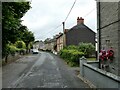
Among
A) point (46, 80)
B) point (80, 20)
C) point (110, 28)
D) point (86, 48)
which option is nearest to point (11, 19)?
point (46, 80)

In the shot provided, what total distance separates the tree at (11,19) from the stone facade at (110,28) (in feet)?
31.7

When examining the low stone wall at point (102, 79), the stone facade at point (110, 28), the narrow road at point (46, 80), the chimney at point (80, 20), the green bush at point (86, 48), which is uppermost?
the chimney at point (80, 20)

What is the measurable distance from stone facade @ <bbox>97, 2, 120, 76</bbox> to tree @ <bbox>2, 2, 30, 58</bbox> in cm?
967

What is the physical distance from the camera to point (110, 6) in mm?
14828

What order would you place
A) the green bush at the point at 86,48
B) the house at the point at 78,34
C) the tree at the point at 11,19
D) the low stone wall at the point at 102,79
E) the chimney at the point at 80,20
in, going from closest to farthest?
the low stone wall at the point at 102,79 → the tree at the point at 11,19 → the green bush at the point at 86,48 → the chimney at the point at 80,20 → the house at the point at 78,34

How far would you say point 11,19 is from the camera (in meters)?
23.6

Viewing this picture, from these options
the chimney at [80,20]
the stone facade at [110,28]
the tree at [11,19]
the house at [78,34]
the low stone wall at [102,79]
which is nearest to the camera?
the low stone wall at [102,79]

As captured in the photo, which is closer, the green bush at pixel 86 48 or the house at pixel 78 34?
the green bush at pixel 86 48

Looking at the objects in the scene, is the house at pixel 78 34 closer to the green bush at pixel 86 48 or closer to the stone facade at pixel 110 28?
the green bush at pixel 86 48

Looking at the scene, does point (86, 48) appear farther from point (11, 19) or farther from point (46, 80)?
point (46, 80)

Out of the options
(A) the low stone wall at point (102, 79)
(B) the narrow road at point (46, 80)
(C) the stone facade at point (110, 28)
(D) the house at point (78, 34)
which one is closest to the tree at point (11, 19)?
(B) the narrow road at point (46, 80)

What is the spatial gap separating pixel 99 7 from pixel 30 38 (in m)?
65.4

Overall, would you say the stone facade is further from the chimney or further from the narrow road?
the chimney

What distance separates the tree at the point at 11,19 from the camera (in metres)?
23.2
